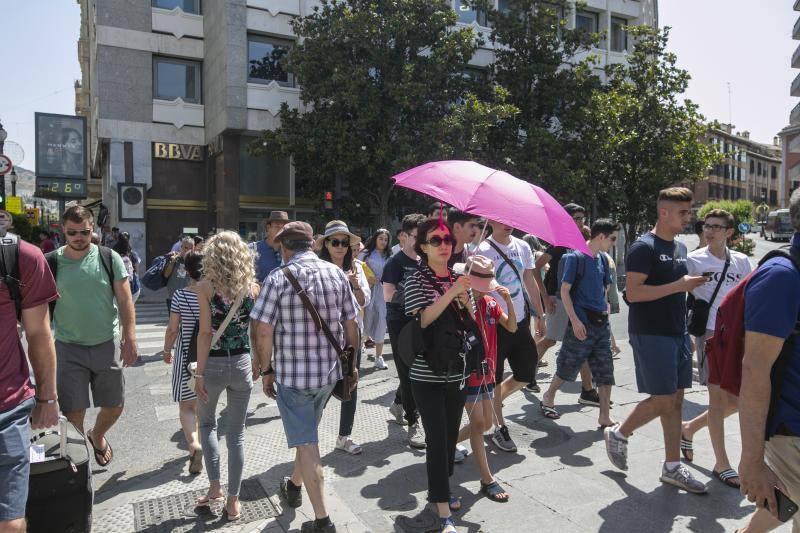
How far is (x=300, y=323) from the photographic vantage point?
3.60 metres

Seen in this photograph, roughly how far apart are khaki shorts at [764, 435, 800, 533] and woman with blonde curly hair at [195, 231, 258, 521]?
9.50ft

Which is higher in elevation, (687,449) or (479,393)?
(479,393)

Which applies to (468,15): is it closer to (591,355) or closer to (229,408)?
(591,355)

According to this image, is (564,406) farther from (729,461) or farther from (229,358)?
(229,358)

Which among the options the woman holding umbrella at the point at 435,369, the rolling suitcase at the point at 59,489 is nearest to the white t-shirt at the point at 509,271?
the woman holding umbrella at the point at 435,369

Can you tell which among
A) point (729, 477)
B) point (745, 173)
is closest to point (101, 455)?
point (729, 477)

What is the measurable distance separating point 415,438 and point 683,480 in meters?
2.04

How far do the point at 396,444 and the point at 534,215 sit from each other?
106 inches

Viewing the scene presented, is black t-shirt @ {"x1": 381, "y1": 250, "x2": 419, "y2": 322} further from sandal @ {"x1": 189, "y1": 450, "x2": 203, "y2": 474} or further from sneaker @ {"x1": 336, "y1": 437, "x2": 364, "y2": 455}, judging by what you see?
sandal @ {"x1": 189, "y1": 450, "x2": 203, "y2": 474}

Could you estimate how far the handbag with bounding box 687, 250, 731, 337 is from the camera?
522cm

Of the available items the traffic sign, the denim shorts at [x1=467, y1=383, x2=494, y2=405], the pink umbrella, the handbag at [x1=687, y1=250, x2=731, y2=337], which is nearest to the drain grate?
the denim shorts at [x1=467, y1=383, x2=494, y2=405]

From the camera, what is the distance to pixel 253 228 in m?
24.4

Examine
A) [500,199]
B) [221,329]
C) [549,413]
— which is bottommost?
[549,413]

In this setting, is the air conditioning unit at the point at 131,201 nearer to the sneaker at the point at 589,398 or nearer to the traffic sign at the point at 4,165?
the traffic sign at the point at 4,165
